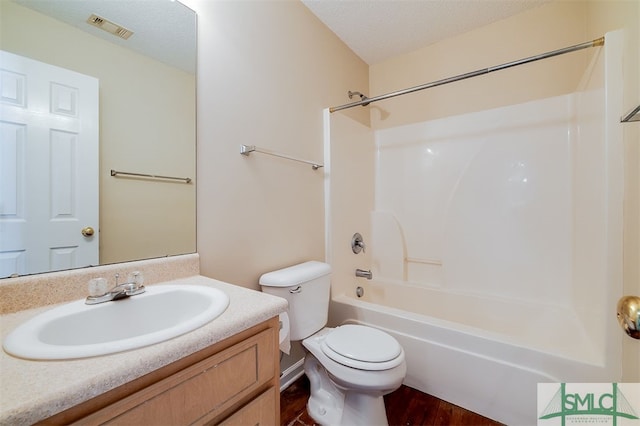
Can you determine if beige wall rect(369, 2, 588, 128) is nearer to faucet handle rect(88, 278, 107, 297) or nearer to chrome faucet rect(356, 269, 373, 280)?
chrome faucet rect(356, 269, 373, 280)

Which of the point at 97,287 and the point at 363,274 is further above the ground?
the point at 97,287

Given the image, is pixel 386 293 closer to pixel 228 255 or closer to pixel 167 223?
pixel 228 255

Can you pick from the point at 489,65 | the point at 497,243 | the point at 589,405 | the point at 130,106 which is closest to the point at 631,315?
the point at 589,405

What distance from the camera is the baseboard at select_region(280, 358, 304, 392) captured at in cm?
152

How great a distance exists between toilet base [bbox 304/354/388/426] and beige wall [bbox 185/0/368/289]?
2.00 feet

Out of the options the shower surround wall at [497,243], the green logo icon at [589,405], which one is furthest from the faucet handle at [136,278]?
the green logo icon at [589,405]

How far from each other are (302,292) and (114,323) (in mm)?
778

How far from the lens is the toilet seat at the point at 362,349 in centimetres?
109

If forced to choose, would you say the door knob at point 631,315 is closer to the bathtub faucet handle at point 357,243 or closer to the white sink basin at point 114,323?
the white sink basin at point 114,323

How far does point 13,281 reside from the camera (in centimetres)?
70

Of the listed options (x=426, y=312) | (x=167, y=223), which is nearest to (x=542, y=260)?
(x=426, y=312)

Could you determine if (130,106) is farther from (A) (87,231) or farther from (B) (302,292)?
(B) (302,292)

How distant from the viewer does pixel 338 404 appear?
1.29m

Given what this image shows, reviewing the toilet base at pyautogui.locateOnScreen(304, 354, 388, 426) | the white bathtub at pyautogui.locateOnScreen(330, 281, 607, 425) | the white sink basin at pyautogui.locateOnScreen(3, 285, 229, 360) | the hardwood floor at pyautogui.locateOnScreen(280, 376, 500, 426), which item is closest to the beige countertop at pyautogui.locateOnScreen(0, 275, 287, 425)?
the white sink basin at pyautogui.locateOnScreen(3, 285, 229, 360)
